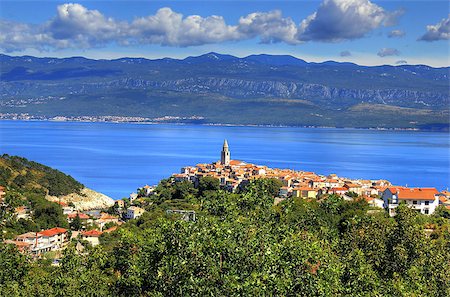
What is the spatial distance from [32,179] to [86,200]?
12.9 ft

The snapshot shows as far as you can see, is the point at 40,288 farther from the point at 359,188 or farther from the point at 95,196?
the point at 95,196

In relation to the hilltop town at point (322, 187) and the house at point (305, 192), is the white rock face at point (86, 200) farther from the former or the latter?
the house at point (305, 192)

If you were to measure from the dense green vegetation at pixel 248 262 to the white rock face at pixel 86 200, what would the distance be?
2846cm

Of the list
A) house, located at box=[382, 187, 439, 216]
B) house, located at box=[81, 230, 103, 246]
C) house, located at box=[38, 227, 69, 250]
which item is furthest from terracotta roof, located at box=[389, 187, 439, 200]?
house, located at box=[38, 227, 69, 250]

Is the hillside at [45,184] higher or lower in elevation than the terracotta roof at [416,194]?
lower

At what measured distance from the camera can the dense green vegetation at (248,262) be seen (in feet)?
22.5

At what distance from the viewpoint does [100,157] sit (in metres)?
79.6

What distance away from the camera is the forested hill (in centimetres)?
3766

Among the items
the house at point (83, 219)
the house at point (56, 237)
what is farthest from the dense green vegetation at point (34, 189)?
the house at point (56, 237)

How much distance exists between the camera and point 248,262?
704 centimetres

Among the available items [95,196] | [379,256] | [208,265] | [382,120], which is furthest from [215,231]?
[382,120]

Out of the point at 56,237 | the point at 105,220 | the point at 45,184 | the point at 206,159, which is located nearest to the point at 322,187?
the point at 105,220

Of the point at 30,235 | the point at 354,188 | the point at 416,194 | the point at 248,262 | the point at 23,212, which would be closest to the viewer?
the point at 248,262

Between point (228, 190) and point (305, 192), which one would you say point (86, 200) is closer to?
point (228, 190)
